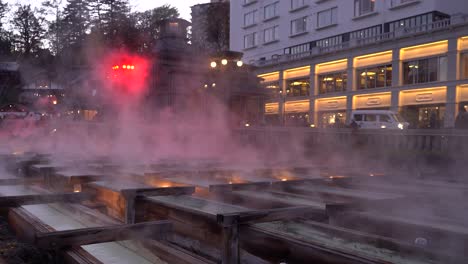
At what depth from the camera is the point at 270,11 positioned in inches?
1428

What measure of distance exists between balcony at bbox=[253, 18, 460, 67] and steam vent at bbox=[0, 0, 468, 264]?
109mm

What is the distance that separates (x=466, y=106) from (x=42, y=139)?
1979 cm

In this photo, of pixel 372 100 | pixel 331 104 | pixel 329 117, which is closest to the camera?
pixel 372 100

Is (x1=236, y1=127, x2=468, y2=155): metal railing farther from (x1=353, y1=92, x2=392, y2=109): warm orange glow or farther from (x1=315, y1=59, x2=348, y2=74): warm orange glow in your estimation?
(x1=315, y1=59, x2=348, y2=74): warm orange glow

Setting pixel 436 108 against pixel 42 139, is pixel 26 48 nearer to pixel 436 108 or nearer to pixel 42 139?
pixel 42 139

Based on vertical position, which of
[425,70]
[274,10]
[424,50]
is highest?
[274,10]

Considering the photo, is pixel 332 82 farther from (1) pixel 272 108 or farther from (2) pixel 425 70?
(2) pixel 425 70

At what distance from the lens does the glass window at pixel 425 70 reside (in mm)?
22453

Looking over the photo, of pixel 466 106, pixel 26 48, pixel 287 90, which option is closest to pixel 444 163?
pixel 26 48

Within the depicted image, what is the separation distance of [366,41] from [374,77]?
7.63 feet

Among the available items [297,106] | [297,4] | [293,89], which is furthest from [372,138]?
[297,4]

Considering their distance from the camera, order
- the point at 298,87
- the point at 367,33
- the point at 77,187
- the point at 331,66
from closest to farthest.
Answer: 1. the point at 77,187
2. the point at 367,33
3. the point at 331,66
4. the point at 298,87

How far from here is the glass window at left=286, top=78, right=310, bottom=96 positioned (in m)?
31.5

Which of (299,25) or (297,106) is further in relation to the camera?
(299,25)
